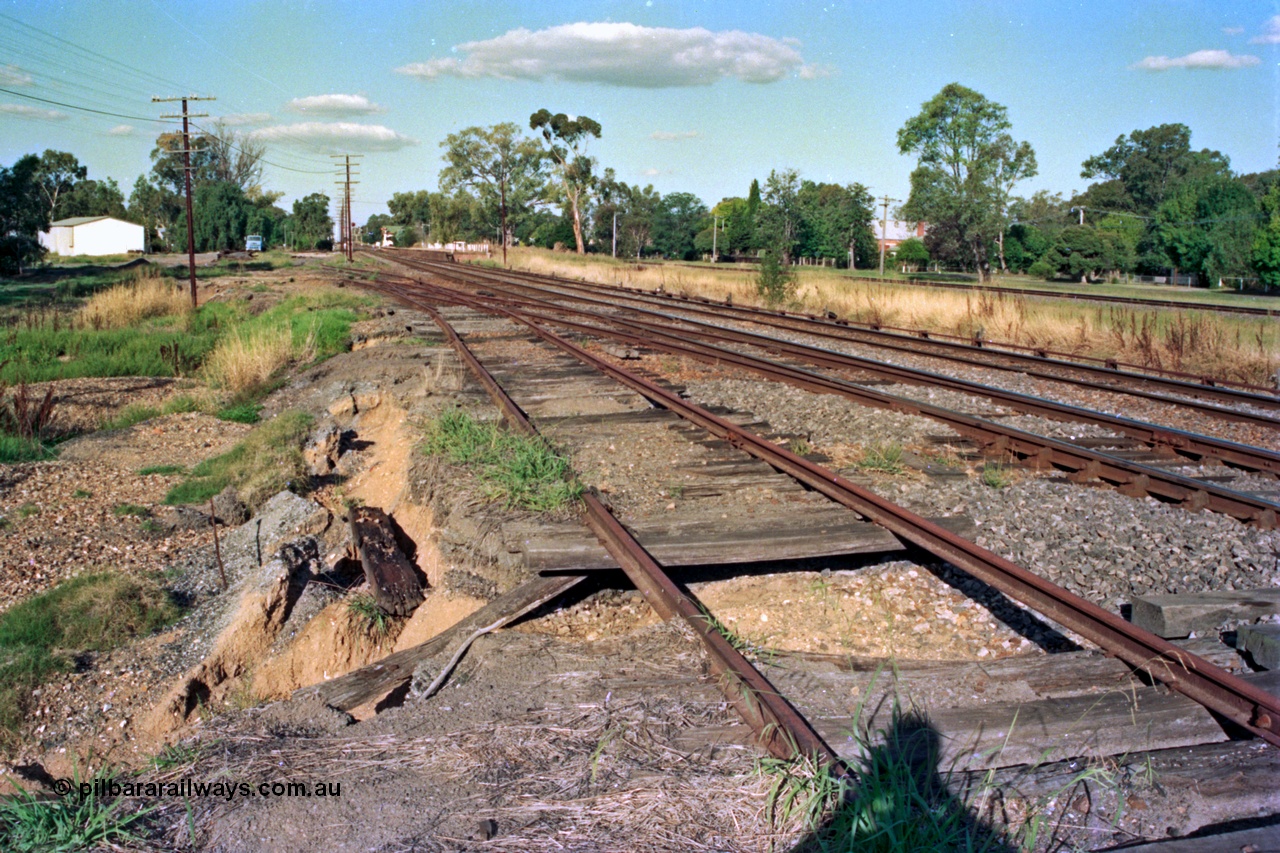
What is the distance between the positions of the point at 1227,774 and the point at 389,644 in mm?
4508

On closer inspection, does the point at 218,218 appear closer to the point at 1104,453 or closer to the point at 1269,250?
the point at 1269,250

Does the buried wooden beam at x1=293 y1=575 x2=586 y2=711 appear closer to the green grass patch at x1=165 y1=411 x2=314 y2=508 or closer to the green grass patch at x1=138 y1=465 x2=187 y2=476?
the green grass patch at x1=165 y1=411 x2=314 y2=508

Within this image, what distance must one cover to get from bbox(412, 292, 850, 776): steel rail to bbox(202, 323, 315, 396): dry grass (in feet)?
32.2

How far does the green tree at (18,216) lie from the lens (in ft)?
138

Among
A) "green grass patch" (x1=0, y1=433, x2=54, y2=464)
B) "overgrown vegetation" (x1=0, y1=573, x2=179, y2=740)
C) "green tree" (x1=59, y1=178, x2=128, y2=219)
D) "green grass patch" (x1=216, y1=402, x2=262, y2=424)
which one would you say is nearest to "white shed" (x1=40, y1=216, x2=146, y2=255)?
"green tree" (x1=59, y1=178, x2=128, y2=219)

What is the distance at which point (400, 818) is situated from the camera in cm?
281

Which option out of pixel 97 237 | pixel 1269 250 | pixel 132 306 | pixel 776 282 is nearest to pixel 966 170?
pixel 1269 250

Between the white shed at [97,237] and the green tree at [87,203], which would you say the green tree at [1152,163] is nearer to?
the white shed at [97,237]

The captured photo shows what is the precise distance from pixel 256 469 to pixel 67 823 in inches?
265

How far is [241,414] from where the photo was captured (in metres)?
12.2

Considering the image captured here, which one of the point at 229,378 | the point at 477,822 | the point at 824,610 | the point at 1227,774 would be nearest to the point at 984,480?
the point at 824,610

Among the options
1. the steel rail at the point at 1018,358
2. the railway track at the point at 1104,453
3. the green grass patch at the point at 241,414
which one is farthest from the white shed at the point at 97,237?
the railway track at the point at 1104,453

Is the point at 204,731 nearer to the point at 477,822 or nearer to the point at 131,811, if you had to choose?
the point at 131,811

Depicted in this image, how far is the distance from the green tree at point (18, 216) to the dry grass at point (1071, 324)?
33.4 metres
